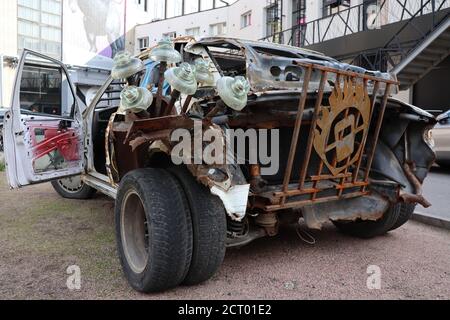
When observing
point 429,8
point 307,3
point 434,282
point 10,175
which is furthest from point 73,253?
point 307,3

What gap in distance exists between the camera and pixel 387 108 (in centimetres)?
372

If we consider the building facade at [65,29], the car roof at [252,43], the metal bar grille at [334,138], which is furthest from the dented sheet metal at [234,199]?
the building facade at [65,29]

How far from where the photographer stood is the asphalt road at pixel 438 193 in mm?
5355

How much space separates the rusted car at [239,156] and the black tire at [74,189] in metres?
1.61

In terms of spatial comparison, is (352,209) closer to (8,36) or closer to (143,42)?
(8,36)

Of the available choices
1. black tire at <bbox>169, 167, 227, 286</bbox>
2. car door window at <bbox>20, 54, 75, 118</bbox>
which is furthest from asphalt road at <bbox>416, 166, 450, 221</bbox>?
car door window at <bbox>20, 54, 75, 118</bbox>

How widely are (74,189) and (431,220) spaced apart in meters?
4.67

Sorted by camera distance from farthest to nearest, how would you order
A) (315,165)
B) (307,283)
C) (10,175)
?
(10,175) → (315,165) → (307,283)

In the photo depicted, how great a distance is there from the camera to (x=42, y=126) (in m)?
4.76

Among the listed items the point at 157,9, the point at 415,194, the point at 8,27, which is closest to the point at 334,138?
the point at 415,194

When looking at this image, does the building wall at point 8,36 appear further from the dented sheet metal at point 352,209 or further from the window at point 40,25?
the dented sheet metal at point 352,209

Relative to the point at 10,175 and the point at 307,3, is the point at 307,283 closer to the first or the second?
the point at 10,175

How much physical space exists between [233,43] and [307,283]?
2.05 m

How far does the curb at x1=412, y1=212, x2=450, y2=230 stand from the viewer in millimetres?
4812
